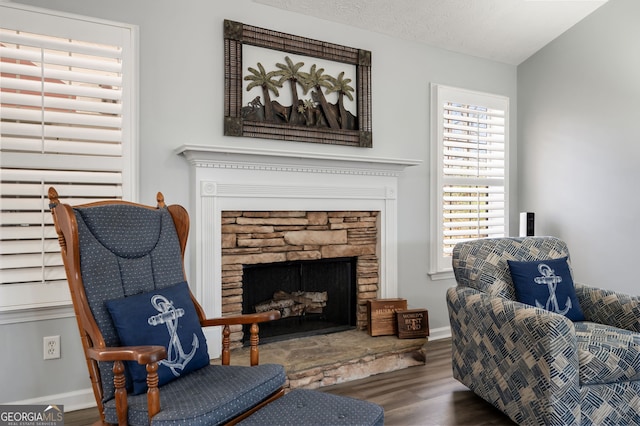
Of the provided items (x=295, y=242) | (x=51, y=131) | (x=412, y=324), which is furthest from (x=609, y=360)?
(x=51, y=131)

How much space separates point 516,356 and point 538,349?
16 cm

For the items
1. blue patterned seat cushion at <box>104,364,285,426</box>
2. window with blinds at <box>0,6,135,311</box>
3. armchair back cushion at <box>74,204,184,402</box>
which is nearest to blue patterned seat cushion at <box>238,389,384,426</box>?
blue patterned seat cushion at <box>104,364,285,426</box>

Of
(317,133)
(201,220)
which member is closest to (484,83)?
(317,133)

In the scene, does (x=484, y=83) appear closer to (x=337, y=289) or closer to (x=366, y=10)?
(x=366, y=10)

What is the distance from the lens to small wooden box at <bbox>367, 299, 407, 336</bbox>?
3238 millimetres

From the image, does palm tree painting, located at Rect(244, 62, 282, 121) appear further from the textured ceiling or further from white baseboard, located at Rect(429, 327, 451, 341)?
white baseboard, located at Rect(429, 327, 451, 341)

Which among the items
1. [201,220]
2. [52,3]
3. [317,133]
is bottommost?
[201,220]

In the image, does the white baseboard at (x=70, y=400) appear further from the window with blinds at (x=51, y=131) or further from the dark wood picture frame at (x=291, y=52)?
the dark wood picture frame at (x=291, y=52)

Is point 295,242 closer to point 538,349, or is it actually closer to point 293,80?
point 293,80

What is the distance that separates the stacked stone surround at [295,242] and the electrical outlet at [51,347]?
972 mm

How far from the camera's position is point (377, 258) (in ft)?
11.4

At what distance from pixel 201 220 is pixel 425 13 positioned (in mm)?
2357

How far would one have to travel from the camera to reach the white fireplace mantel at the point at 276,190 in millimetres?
2779

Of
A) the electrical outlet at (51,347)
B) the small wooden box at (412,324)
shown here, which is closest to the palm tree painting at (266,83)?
the small wooden box at (412,324)
